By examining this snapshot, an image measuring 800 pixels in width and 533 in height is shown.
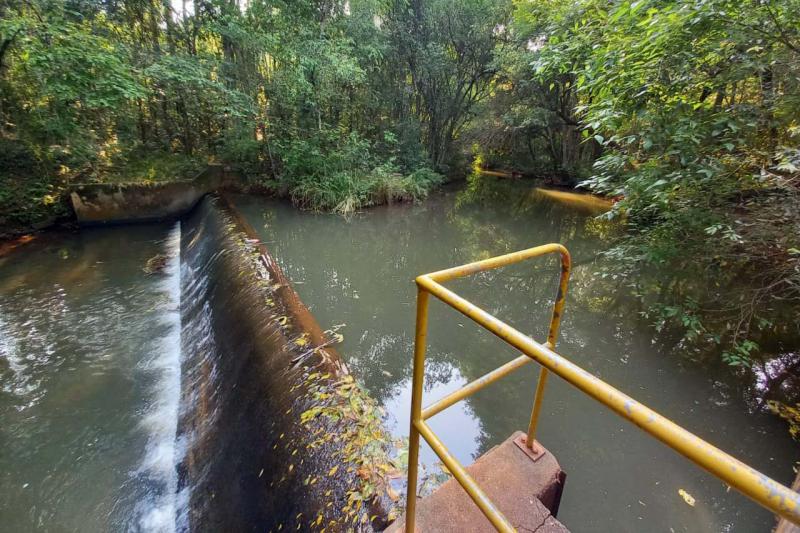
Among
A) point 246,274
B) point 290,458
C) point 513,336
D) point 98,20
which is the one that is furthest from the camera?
point 98,20

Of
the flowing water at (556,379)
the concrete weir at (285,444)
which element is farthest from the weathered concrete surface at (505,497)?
the flowing water at (556,379)

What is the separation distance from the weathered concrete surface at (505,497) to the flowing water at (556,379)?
0.95 meters

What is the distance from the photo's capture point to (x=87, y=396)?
10.9 ft

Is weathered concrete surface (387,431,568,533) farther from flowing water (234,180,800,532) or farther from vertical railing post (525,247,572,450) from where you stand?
flowing water (234,180,800,532)

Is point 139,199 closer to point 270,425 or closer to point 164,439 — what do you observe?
point 164,439

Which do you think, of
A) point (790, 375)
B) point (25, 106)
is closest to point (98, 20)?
point (25, 106)

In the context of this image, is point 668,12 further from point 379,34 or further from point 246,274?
point 379,34

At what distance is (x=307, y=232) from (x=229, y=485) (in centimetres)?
601

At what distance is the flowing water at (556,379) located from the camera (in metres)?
2.29

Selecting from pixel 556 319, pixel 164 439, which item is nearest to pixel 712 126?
pixel 556 319

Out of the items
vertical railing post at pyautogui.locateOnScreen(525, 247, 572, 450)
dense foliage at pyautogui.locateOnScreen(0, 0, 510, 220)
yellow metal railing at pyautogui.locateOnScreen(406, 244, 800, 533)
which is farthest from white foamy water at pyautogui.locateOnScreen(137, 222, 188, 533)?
dense foliage at pyautogui.locateOnScreen(0, 0, 510, 220)

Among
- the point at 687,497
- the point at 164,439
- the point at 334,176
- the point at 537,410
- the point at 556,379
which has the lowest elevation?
the point at 164,439

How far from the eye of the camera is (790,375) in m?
3.27

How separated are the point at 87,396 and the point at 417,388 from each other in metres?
3.82
